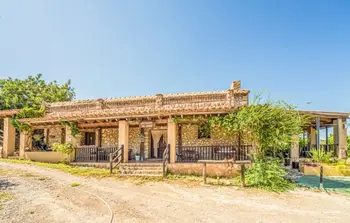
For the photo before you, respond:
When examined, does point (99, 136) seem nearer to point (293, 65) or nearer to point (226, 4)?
→ point (226, 4)

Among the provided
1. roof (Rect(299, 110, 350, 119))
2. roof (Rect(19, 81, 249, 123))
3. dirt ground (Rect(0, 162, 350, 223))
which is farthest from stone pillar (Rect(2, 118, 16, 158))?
roof (Rect(299, 110, 350, 119))

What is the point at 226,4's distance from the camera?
33.1 feet

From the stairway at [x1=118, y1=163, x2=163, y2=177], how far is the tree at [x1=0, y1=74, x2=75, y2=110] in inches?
576

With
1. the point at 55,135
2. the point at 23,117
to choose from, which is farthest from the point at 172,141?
the point at 23,117

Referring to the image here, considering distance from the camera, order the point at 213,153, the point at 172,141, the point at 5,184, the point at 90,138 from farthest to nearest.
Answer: the point at 90,138 → the point at 213,153 → the point at 172,141 → the point at 5,184

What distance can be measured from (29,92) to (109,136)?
14277 millimetres

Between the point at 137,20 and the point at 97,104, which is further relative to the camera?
the point at 97,104

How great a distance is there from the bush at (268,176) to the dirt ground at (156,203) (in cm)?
62

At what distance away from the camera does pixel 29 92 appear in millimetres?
21422

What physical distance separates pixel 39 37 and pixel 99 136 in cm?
702

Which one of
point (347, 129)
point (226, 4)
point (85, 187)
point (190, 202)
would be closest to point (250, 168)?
point (190, 202)

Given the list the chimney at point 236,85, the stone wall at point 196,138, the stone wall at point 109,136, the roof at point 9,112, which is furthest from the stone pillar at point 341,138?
the roof at point 9,112

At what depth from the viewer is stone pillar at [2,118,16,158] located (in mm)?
13914

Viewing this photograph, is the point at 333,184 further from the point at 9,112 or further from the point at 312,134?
the point at 9,112
